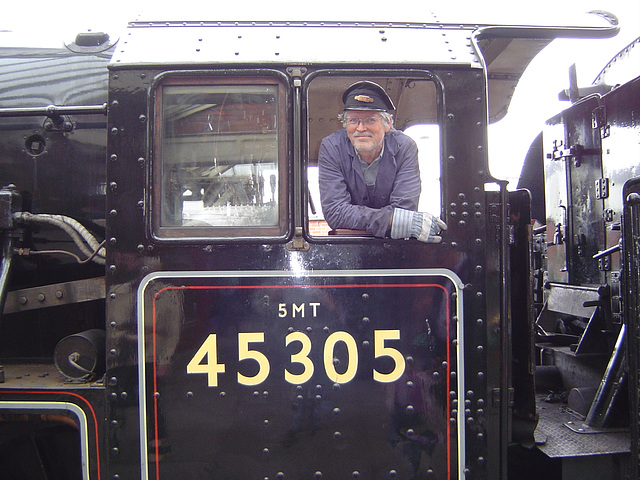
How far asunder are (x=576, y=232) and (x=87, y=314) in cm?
337

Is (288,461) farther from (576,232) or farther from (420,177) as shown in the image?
(576,232)

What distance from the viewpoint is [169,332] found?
2.10 meters

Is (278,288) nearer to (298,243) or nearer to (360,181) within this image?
(298,243)

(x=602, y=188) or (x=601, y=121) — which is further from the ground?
(x=601, y=121)

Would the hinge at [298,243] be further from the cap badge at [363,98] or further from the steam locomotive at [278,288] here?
the cap badge at [363,98]

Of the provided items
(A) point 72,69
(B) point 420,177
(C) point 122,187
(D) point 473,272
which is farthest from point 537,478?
(A) point 72,69

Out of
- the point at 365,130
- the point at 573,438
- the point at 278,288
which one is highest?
the point at 365,130

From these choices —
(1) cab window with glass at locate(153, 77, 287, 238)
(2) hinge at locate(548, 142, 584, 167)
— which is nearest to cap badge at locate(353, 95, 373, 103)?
(1) cab window with glass at locate(153, 77, 287, 238)

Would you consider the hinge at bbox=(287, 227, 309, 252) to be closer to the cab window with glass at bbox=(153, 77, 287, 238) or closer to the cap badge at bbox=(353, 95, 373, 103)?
the cab window with glass at bbox=(153, 77, 287, 238)

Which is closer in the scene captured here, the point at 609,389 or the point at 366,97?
the point at 366,97

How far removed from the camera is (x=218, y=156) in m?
2.15

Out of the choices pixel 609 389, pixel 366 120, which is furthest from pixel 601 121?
pixel 366 120

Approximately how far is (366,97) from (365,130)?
152mm

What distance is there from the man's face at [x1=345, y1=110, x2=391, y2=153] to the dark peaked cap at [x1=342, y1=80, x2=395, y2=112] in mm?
63
